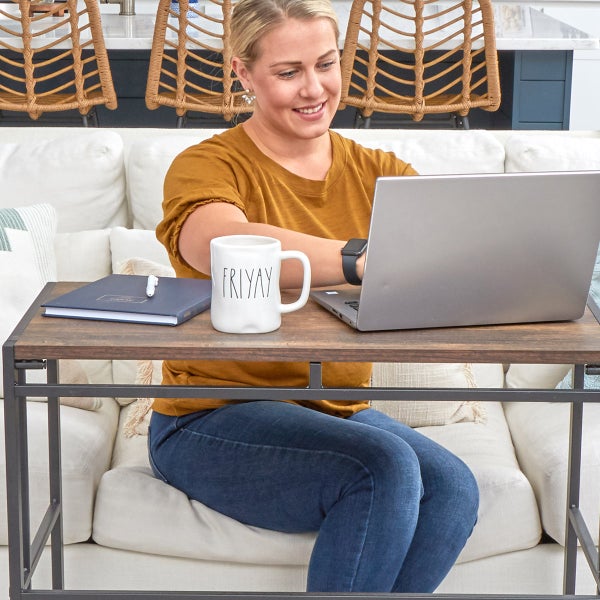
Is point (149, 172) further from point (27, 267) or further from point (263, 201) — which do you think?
point (263, 201)

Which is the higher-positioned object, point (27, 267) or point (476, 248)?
point (476, 248)

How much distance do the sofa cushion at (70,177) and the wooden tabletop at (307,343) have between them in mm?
1001

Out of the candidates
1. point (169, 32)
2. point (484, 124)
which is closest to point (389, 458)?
point (169, 32)

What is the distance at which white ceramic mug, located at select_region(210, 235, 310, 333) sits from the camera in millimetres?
1237

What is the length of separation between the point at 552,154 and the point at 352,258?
3.51ft

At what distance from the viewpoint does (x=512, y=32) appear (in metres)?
3.78

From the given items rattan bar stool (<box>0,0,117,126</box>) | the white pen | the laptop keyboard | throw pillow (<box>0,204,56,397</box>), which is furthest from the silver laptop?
rattan bar stool (<box>0,0,117,126</box>)

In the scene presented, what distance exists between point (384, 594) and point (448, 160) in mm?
1119

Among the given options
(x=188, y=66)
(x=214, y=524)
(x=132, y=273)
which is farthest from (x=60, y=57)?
(x=214, y=524)

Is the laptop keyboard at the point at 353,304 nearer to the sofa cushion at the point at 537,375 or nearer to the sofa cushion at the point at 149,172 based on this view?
the sofa cushion at the point at 537,375

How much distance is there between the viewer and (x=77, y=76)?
344 centimetres

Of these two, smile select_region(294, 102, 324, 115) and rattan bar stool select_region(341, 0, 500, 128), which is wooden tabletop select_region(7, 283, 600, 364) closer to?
smile select_region(294, 102, 324, 115)

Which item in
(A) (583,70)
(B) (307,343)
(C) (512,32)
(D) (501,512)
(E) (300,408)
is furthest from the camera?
(A) (583,70)

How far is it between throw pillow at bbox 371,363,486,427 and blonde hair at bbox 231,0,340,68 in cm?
65
